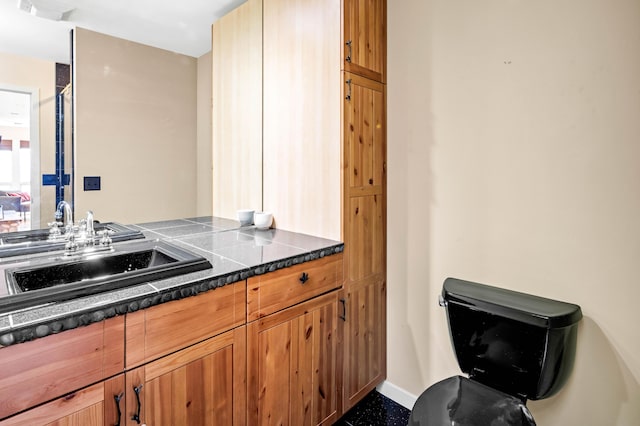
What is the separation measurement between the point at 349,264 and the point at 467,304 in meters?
0.56

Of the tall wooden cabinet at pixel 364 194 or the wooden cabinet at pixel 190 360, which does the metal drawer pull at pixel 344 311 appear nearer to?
the tall wooden cabinet at pixel 364 194

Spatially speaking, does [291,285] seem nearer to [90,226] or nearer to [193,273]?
[193,273]

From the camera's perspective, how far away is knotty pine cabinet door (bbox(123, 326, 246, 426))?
39.7 inches

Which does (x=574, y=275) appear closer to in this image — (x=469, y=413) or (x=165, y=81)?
(x=469, y=413)

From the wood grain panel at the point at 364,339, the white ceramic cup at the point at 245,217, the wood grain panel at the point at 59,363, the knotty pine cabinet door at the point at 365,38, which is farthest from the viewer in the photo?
the white ceramic cup at the point at 245,217

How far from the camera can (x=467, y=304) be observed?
140 centimetres

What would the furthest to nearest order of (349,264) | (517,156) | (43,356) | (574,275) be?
(349,264) < (517,156) < (574,275) < (43,356)

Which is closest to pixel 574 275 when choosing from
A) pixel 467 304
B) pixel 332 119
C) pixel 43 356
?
pixel 467 304

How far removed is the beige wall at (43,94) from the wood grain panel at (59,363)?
846 mm

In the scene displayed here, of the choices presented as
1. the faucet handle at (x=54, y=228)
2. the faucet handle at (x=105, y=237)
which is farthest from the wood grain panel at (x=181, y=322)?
the faucet handle at (x=54, y=228)

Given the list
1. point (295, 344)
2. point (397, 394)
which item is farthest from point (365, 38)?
point (397, 394)

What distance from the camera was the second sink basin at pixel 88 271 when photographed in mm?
913

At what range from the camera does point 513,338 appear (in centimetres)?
128

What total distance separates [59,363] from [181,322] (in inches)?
12.3
